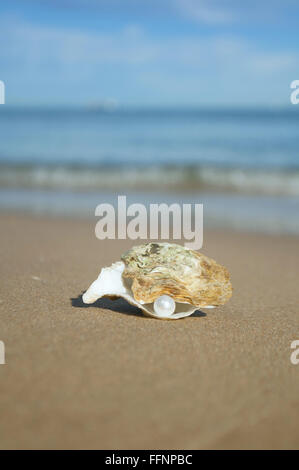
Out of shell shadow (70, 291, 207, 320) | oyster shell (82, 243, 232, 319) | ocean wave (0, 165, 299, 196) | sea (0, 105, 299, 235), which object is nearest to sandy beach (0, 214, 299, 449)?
shell shadow (70, 291, 207, 320)

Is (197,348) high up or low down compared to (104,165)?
down

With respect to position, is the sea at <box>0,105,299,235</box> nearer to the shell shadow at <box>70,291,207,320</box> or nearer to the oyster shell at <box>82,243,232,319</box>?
the shell shadow at <box>70,291,207,320</box>

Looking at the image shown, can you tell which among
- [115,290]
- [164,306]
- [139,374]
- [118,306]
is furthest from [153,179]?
[139,374]

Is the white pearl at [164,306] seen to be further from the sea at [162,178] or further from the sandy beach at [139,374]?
the sea at [162,178]

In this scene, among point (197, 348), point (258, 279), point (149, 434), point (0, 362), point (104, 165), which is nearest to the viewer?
point (149, 434)

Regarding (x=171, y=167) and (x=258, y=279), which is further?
(x=171, y=167)

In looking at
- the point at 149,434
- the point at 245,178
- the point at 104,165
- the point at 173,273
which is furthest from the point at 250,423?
the point at 104,165

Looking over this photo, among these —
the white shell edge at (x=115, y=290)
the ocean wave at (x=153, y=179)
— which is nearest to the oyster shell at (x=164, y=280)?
the white shell edge at (x=115, y=290)

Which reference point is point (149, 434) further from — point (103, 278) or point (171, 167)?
point (171, 167)
